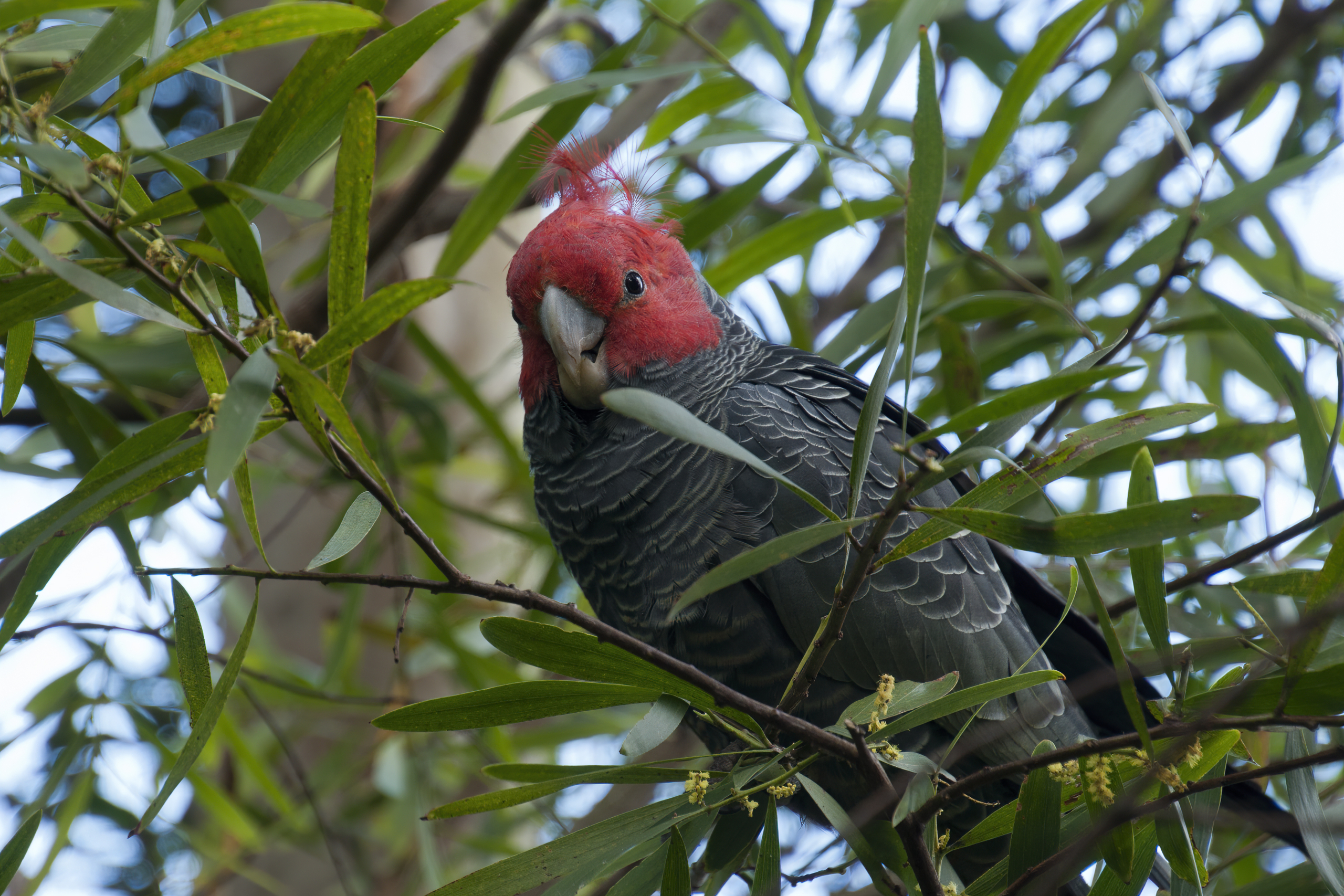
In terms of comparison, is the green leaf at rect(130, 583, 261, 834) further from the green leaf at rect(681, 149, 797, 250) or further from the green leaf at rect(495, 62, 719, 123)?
the green leaf at rect(681, 149, 797, 250)

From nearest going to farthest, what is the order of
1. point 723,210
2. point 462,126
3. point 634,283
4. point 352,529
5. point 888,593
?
point 352,529, point 888,593, point 634,283, point 462,126, point 723,210

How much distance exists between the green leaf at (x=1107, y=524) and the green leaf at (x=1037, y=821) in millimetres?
305

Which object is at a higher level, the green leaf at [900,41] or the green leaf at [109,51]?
the green leaf at [900,41]

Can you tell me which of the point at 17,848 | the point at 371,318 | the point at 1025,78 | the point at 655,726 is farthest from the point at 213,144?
the point at 1025,78

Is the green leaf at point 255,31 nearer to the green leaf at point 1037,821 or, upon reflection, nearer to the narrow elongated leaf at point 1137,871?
the green leaf at point 1037,821

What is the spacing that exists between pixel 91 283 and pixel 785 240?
1.65m

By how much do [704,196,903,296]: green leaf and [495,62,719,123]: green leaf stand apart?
44cm

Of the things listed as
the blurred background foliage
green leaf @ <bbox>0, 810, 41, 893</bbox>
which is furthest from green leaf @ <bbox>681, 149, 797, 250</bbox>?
green leaf @ <bbox>0, 810, 41, 893</bbox>

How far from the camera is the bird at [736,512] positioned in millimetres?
1680

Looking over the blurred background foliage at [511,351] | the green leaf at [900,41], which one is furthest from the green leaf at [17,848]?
the green leaf at [900,41]

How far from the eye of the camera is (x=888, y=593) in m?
1.67

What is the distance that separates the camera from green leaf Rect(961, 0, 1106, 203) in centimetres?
166

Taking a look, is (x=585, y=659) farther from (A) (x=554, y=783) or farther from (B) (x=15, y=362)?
(B) (x=15, y=362)

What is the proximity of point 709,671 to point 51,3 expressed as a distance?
1.42m
